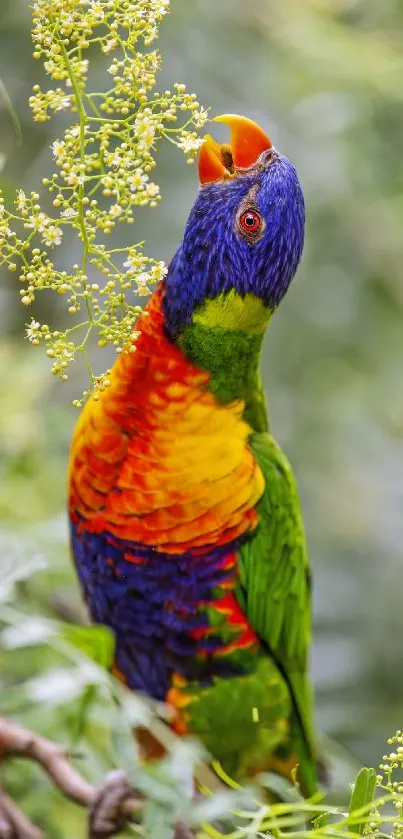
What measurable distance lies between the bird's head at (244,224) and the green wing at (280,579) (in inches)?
11.0

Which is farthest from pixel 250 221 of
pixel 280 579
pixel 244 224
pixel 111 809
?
pixel 111 809

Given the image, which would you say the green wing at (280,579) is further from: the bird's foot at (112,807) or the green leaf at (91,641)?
the green leaf at (91,641)

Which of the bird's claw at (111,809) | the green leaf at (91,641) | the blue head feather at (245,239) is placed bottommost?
the bird's claw at (111,809)

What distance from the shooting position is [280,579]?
142cm

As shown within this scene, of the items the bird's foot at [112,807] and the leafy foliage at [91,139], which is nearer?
the leafy foliage at [91,139]

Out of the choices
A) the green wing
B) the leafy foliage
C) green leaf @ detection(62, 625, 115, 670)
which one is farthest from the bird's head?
green leaf @ detection(62, 625, 115, 670)

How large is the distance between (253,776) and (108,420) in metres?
0.61

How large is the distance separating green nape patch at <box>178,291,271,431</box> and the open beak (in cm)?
14

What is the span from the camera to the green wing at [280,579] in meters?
1.38

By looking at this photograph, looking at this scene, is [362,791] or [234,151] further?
[234,151]

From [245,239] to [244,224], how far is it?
0.02 meters

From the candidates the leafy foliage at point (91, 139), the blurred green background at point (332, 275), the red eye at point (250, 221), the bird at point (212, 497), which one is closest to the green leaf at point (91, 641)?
the leafy foliage at point (91, 139)

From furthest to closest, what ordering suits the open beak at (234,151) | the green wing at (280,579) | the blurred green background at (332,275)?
the blurred green background at (332,275), the green wing at (280,579), the open beak at (234,151)

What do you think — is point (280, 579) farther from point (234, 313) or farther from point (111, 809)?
point (111, 809)
